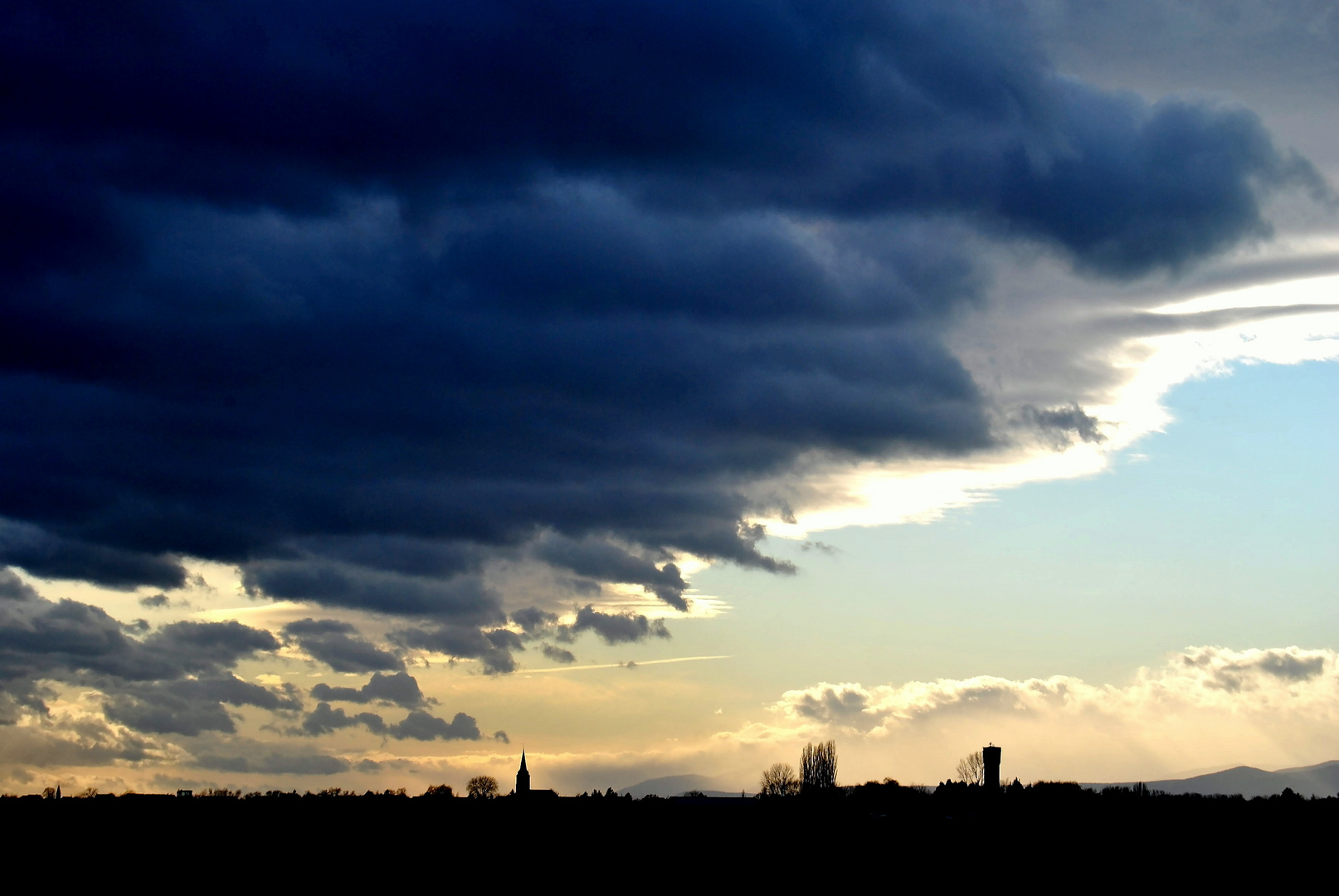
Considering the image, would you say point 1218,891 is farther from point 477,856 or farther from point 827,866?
point 477,856

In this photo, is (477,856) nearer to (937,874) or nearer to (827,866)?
(827,866)

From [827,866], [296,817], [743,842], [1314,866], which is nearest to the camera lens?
[1314,866]

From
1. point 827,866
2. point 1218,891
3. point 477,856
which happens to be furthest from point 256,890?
point 1218,891

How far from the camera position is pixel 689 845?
158750mm

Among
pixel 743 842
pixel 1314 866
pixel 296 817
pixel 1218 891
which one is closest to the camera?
pixel 1218 891

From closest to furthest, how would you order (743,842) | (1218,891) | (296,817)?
(1218,891), (743,842), (296,817)

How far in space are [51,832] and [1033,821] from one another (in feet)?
396

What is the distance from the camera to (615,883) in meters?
130

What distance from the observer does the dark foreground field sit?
133 metres

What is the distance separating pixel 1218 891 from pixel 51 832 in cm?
13143

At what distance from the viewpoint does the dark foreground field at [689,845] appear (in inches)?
5236

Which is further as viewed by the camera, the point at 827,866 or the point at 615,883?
the point at 827,866

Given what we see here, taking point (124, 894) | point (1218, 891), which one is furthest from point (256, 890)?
point (1218, 891)

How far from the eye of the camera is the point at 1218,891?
120188 millimetres
